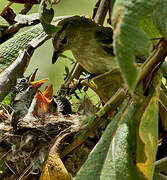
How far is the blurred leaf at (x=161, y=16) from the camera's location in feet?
3.29

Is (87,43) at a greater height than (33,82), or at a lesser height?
greater

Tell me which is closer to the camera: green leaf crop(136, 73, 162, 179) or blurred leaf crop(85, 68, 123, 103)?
green leaf crop(136, 73, 162, 179)

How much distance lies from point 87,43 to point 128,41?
196cm

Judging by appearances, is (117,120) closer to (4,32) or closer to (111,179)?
(111,179)

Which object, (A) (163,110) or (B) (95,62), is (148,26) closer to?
(A) (163,110)

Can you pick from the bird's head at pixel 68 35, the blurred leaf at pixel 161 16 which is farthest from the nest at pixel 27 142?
the blurred leaf at pixel 161 16

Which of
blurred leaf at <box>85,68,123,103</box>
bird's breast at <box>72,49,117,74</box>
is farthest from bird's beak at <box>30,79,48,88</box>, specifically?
blurred leaf at <box>85,68,123,103</box>

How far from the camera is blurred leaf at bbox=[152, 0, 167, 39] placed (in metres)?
1.00

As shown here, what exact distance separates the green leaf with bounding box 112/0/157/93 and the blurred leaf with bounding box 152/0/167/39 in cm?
17

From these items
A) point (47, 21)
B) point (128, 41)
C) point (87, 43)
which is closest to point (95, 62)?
point (87, 43)

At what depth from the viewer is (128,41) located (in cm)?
84

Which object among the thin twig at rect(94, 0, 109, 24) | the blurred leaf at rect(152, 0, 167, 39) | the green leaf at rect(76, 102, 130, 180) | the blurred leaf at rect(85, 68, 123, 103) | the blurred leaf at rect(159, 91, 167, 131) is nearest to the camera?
the blurred leaf at rect(152, 0, 167, 39)

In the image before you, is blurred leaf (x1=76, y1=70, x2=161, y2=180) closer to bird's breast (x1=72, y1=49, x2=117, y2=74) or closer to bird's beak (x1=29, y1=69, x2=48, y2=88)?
bird's breast (x1=72, y1=49, x2=117, y2=74)

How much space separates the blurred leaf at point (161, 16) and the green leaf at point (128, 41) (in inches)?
6.7
